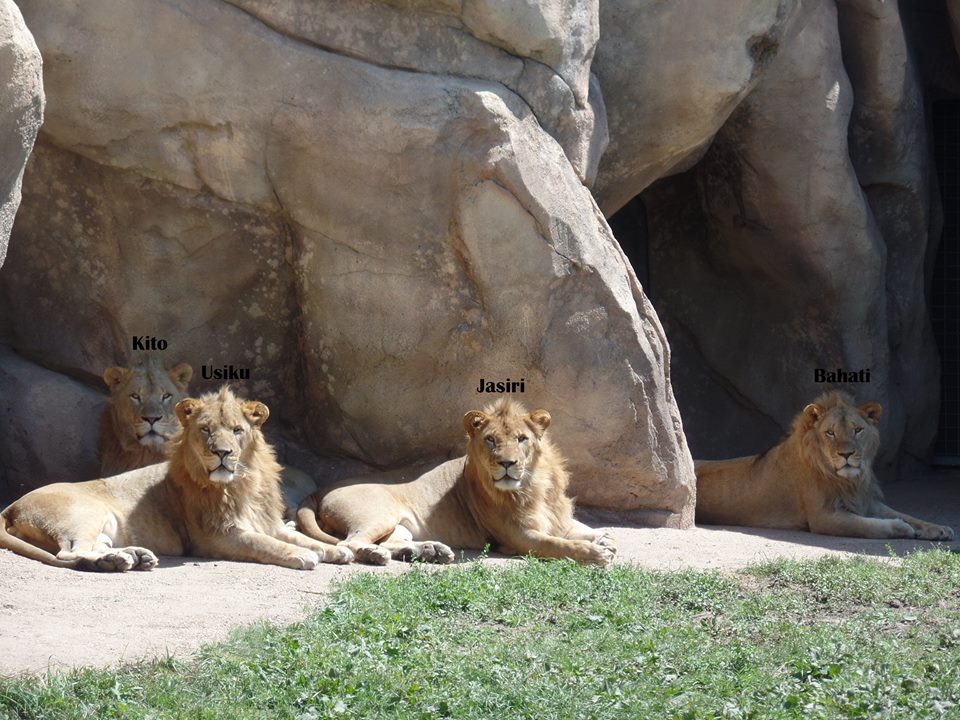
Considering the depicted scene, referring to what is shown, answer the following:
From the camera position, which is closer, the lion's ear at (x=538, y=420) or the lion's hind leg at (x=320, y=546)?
the lion's hind leg at (x=320, y=546)

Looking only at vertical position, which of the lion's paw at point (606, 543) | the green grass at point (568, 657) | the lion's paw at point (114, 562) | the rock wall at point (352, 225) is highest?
the rock wall at point (352, 225)

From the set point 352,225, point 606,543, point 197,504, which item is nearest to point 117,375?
point 197,504

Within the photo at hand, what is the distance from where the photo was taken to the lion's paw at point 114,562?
745 cm

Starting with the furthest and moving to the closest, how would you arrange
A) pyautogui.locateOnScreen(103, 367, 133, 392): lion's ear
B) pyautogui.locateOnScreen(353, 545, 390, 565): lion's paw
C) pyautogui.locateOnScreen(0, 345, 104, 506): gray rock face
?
pyautogui.locateOnScreen(0, 345, 104, 506): gray rock face, pyautogui.locateOnScreen(103, 367, 133, 392): lion's ear, pyautogui.locateOnScreen(353, 545, 390, 565): lion's paw

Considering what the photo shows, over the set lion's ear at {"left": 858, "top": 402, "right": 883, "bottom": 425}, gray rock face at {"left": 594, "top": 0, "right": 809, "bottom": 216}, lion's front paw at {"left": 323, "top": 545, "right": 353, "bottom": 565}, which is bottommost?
lion's front paw at {"left": 323, "top": 545, "right": 353, "bottom": 565}

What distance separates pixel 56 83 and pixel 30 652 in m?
4.68

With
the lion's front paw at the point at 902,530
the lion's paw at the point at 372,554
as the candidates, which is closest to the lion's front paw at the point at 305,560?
the lion's paw at the point at 372,554

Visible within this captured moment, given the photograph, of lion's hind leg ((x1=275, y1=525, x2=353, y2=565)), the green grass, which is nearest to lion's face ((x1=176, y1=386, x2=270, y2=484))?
lion's hind leg ((x1=275, y1=525, x2=353, y2=565))

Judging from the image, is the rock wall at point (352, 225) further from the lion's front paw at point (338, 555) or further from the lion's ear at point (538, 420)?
the lion's front paw at point (338, 555)

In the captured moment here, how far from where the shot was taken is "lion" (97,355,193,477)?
30.9 feet

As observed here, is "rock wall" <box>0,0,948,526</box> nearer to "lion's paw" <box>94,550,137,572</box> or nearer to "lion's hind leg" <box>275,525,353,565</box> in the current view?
"lion's hind leg" <box>275,525,353,565</box>

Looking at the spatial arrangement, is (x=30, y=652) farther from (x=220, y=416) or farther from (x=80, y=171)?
(x=80, y=171)

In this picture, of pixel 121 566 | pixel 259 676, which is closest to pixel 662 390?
pixel 121 566

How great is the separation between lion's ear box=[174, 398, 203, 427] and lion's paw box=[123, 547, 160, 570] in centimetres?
99
